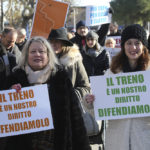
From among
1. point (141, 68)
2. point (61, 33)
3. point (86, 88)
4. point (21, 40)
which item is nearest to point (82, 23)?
point (21, 40)

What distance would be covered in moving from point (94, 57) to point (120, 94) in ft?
12.2

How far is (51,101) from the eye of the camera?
3.02 metres

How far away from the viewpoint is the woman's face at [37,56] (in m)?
3.04

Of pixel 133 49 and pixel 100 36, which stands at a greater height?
pixel 100 36

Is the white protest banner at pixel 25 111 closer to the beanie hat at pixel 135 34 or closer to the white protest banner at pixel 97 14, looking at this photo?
the beanie hat at pixel 135 34

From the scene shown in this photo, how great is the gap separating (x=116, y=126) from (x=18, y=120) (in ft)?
3.16

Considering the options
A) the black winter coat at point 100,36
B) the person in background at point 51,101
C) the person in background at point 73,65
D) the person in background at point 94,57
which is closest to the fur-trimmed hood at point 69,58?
the person in background at point 73,65

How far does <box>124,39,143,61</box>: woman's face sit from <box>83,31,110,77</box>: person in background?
3.45 meters

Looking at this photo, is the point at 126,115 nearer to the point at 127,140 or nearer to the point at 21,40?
the point at 127,140

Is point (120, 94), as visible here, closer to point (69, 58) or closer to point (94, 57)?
point (69, 58)

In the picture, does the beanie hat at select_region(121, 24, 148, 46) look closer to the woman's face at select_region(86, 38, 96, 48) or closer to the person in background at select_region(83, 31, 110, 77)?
the person in background at select_region(83, 31, 110, 77)

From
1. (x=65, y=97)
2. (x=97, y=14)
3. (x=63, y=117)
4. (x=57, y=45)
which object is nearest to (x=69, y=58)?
(x=57, y=45)

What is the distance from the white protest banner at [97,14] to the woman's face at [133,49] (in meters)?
4.29

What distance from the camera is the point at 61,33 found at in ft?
14.1
